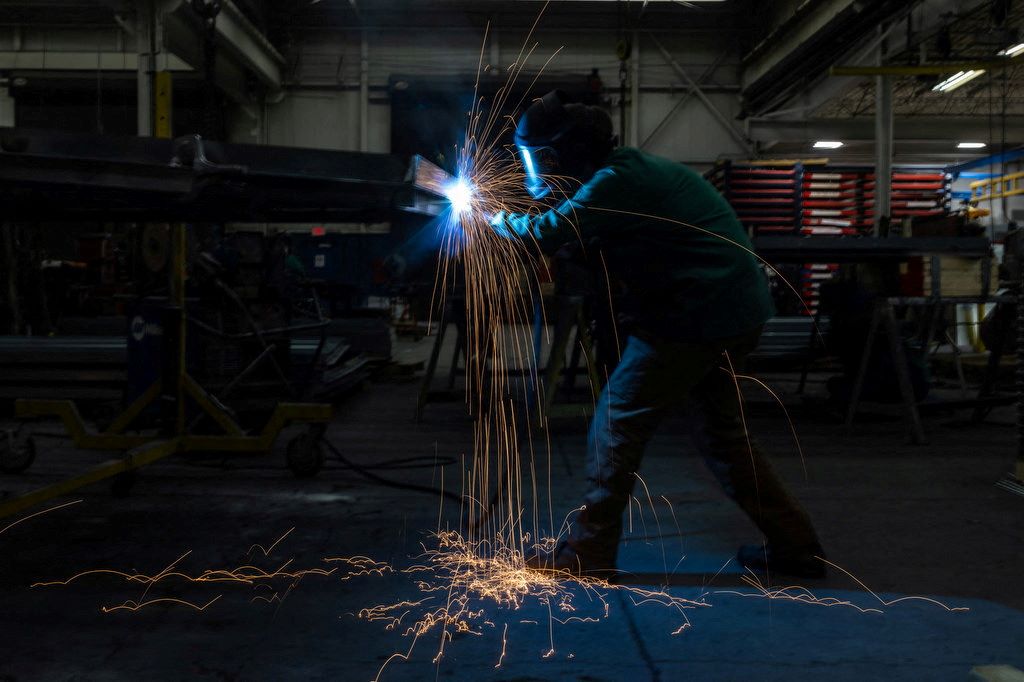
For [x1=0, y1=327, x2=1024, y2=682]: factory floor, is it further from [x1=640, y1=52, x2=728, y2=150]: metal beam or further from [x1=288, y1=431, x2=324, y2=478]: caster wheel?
[x1=640, y1=52, x2=728, y2=150]: metal beam

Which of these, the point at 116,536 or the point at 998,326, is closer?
the point at 116,536

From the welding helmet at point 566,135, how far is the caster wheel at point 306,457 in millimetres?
2105

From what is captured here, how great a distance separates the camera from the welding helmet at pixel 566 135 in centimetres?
243

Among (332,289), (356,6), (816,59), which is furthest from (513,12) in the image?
(332,289)

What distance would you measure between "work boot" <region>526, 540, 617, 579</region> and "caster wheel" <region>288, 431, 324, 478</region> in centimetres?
182

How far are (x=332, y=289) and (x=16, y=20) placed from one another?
9.20 meters

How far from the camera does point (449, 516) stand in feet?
10.7

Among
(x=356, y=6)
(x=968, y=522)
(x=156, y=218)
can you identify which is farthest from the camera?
(x=356, y=6)

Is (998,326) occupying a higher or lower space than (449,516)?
higher

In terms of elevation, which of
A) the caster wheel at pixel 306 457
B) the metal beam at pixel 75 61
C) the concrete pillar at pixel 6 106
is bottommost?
the caster wheel at pixel 306 457

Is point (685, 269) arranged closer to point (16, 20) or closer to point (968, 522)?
point (968, 522)

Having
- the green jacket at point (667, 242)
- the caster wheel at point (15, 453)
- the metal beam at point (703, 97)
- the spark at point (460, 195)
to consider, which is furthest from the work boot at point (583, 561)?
the metal beam at point (703, 97)

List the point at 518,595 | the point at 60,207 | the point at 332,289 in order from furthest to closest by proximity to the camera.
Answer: the point at 332,289 → the point at 60,207 → the point at 518,595

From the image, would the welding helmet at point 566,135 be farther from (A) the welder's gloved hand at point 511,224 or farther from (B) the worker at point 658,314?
(A) the welder's gloved hand at point 511,224
